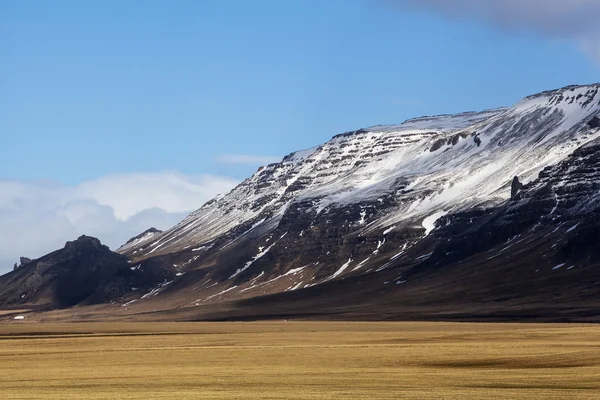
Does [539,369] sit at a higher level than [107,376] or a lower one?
lower

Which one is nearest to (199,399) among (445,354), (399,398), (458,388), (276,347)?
(399,398)

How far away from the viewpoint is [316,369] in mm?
94438

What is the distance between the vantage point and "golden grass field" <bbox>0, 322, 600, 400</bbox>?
74188 mm

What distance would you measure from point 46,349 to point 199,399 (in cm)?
7236

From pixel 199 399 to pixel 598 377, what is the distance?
2941 centimetres

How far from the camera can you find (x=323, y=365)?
99.1m

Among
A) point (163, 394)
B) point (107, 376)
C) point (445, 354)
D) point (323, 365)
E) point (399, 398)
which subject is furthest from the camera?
point (445, 354)

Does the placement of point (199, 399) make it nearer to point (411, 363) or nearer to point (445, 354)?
point (411, 363)

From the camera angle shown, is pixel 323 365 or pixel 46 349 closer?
pixel 323 365

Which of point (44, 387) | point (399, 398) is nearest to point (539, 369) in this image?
point (399, 398)

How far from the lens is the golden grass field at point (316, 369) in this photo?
7419cm

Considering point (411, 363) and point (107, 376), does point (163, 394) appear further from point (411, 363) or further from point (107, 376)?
point (411, 363)

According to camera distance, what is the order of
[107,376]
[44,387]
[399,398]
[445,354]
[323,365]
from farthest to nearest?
[445,354], [323,365], [107,376], [44,387], [399,398]

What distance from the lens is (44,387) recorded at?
265 ft
